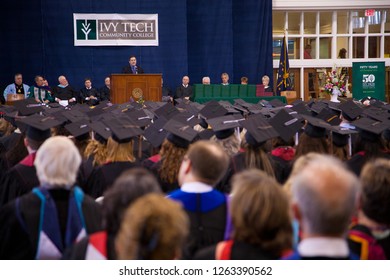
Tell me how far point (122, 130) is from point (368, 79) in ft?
45.3

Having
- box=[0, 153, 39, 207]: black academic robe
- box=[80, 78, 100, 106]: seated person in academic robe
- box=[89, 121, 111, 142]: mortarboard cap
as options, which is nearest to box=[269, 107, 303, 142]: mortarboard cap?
box=[89, 121, 111, 142]: mortarboard cap

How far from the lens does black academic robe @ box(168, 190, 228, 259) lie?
2.77 meters

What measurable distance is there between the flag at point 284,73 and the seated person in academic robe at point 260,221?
595 inches

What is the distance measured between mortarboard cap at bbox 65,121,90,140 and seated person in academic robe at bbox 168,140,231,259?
2.49 m

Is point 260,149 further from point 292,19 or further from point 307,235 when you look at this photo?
point 292,19

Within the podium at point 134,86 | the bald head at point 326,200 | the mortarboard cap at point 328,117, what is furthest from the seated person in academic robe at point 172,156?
the podium at point 134,86

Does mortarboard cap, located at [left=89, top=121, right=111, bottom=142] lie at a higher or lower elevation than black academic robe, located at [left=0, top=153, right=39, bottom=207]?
higher

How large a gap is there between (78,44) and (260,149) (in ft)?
43.4

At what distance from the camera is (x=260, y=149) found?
4227mm

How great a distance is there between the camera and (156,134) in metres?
5.37

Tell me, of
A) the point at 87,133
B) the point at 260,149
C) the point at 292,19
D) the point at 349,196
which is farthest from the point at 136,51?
the point at 349,196

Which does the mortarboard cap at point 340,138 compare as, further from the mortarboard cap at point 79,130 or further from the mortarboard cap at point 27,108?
the mortarboard cap at point 27,108

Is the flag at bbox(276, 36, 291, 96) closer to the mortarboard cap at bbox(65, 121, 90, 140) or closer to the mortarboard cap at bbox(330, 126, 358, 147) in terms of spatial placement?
the mortarboard cap at bbox(330, 126, 358, 147)

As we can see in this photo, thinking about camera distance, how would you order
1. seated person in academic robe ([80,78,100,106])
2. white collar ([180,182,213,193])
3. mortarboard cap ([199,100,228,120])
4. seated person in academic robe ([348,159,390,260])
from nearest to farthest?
seated person in academic robe ([348,159,390,260]) < white collar ([180,182,213,193]) < mortarboard cap ([199,100,228,120]) < seated person in academic robe ([80,78,100,106])
